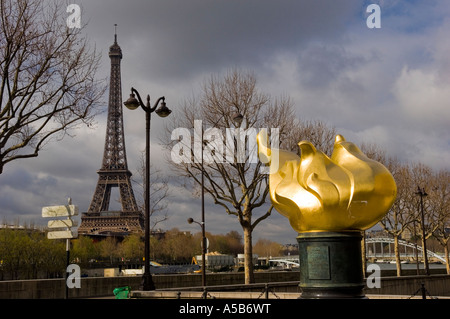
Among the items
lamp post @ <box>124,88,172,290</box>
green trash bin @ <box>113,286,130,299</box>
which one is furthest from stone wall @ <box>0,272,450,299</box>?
green trash bin @ <box>113,286,130,299</box>

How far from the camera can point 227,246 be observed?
404 feet

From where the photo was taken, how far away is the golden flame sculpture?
8156mm

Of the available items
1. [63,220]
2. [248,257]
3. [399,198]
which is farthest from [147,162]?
[399,198]

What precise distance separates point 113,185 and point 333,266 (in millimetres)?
100952

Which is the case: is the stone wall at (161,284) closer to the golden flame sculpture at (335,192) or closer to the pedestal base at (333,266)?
the pedestal base at (333,266)

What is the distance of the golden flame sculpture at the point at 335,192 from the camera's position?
8.16 metres

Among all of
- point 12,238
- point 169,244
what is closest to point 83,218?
point 169,244

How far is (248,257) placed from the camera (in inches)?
1030

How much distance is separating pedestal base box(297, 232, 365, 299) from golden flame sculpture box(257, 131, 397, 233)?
0.57 feet

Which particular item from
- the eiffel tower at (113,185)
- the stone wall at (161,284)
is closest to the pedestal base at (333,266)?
the stone wall at (161,284)

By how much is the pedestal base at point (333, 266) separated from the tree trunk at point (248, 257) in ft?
57.6

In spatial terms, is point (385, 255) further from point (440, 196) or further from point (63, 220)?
point (63, 220)

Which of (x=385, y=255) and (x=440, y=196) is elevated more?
(x=440, y=196)

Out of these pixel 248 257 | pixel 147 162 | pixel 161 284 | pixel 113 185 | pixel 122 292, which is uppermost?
pixel 113 185
